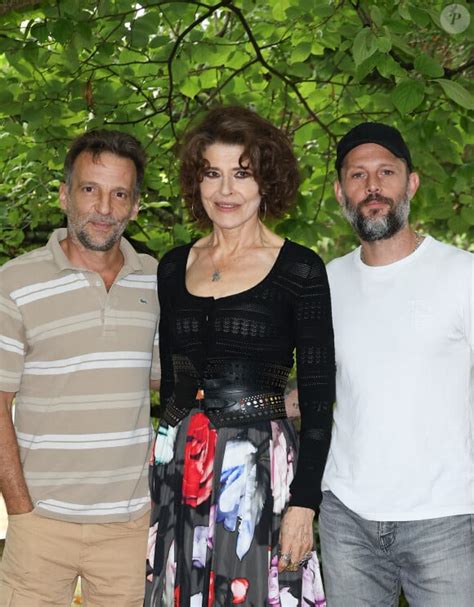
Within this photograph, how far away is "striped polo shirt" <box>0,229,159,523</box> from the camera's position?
11.6 feet

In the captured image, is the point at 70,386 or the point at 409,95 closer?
the point at 70,386

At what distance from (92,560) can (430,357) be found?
1514 mm

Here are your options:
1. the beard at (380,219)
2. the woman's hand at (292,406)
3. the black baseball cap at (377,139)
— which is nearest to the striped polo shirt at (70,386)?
the woman's hand at (292,406)

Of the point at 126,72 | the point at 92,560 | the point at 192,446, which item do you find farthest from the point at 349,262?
the point at 126,72

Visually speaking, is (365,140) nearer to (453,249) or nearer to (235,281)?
(453,249)

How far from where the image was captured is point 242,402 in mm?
3156

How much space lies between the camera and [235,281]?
3.26 m

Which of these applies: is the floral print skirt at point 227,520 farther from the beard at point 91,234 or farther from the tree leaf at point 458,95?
the tree leaf at point 458,95

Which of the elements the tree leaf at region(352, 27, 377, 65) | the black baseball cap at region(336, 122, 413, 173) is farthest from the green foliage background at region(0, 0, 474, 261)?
the black baseball cap at region(336, 122, 413, 173)

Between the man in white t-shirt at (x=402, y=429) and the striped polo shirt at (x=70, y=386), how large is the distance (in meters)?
0.80

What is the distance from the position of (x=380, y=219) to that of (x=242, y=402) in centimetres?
84

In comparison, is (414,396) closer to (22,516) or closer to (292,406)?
(292,406)

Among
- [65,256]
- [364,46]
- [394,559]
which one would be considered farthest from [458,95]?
[394,559]

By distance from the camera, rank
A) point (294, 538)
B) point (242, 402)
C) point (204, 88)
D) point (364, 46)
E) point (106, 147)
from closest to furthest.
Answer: point (294, 538), point (242, 402), point (106, 147), point (364, 46), point (204, 88)
